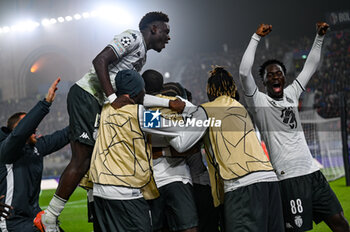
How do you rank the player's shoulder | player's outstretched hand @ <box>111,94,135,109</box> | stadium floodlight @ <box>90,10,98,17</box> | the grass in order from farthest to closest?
stadium floodlight @ <box>90,10,98,17</box>, the grass, the player's shoulder, player's outstretched hand @ <box>111,94,135,109</box>

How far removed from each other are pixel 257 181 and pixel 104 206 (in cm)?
94

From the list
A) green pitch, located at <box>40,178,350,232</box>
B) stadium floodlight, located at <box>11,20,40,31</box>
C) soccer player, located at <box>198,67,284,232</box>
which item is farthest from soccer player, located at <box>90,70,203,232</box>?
stadium floodlight, located at <box>11,20,40,31</box>

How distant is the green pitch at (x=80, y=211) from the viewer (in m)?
5.57

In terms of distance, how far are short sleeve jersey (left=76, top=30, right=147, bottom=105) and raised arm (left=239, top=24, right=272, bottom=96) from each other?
734 millimetres

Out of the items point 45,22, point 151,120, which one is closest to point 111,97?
point 151,120

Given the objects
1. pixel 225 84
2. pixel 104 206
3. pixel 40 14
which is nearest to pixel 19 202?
pixel 104 206

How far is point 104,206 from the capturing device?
7.71ft

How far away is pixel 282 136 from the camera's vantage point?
3.05 metres

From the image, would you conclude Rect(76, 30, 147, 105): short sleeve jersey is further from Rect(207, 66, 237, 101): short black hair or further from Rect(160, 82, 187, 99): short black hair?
Rect(207, 66, 237, 101): short black hair

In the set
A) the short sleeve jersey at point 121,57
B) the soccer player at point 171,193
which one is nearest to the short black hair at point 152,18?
the short sleeve jersey at point 121,57

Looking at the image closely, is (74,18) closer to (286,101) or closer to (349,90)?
(349,90)

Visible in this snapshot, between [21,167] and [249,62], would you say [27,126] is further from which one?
[249,62]

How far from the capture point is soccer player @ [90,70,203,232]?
2.31 meters

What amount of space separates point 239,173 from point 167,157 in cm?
52
